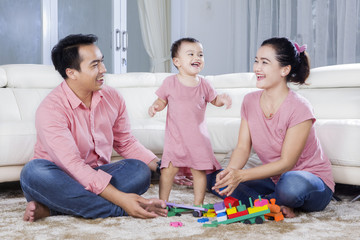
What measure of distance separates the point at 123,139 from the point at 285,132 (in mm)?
742

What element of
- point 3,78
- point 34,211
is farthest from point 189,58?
point 3,78

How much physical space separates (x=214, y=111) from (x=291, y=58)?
4.62ft

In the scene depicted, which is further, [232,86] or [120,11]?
[120,11]

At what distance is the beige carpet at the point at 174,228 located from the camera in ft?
4.66

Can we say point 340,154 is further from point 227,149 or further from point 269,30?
point 269,30

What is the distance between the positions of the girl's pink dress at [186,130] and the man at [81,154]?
167 millimetres

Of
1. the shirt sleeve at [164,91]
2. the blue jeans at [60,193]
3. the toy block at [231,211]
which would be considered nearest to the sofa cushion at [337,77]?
the shirt sleeve at [164,91]

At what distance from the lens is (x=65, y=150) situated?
1641 mm

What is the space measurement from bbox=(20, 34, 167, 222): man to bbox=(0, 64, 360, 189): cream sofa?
45cm

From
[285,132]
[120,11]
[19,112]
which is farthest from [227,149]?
[120,11]

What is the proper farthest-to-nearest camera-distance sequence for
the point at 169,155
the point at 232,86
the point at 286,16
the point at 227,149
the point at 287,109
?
1. the point at 286,16
2. the point at 232,86
3. the point at 227,149
4. the point at 169,155
5. the point at 287,109

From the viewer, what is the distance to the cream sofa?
6.73 ft

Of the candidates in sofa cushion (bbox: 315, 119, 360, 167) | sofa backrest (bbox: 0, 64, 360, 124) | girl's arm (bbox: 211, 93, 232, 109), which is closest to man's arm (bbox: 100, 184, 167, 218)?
girl's arm (bbox: 211, 93, 232, 109)

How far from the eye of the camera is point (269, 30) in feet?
16.9
